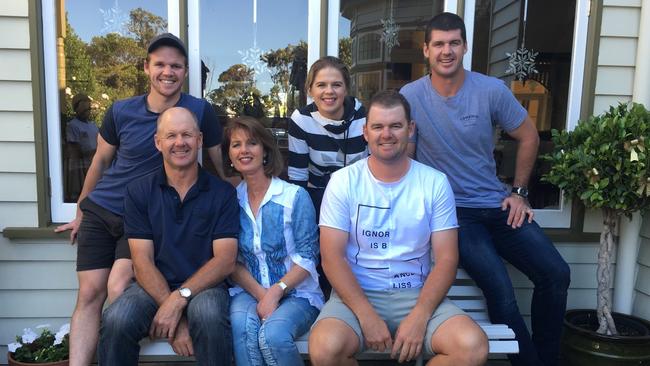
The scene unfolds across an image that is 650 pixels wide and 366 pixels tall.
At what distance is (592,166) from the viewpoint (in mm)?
2695

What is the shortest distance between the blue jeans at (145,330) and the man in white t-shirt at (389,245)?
1.31ft

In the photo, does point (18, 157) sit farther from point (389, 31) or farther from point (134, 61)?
point (389, 31)

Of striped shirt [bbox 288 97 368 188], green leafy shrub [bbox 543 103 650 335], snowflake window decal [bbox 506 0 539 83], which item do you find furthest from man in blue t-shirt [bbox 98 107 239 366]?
snowflake window decal [bbox 506 0 539 83]

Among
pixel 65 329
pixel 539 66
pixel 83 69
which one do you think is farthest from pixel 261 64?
pixel 65 329

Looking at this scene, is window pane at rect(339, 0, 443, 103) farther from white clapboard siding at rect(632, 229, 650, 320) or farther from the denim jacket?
white clapboard siding at rect(632, 229, 650, 320)

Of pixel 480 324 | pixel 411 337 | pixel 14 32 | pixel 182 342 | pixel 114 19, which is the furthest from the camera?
pixel 114 19

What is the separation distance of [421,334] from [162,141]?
132 centimetres

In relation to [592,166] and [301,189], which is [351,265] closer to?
[301,189]

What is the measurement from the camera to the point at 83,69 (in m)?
3.08

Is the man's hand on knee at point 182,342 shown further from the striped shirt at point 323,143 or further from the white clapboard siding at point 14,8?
the white clapboard siding at point 14,8

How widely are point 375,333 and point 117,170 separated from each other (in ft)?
4.71

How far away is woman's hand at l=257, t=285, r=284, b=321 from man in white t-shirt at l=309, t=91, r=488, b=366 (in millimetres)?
203

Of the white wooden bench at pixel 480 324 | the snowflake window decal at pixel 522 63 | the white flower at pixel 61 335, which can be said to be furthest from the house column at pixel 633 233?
the white flower at pixel 61 335

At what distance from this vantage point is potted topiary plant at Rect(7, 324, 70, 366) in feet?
8.69
